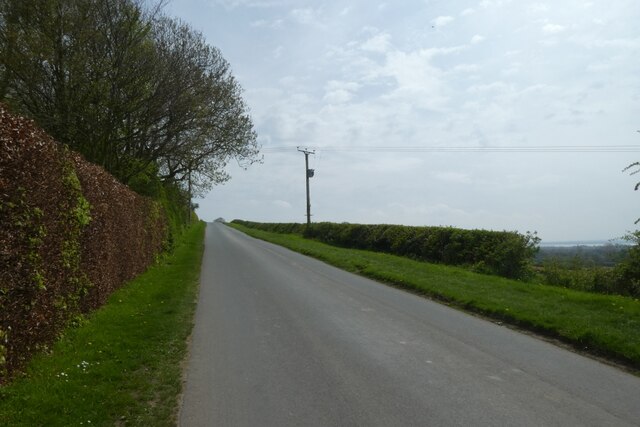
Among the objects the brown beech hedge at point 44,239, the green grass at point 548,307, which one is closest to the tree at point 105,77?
the brown beech hedge at point 44,239

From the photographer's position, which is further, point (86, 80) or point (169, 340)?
point (86, 80)

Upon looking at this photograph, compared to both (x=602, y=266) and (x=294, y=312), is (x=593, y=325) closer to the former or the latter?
(x=294, y=312)

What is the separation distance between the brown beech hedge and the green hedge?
1414 cm

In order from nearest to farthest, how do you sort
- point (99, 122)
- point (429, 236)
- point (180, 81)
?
point (99, 122) < point (180, 81) < point (429, 236)

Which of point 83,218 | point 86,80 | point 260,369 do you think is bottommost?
point 260,369

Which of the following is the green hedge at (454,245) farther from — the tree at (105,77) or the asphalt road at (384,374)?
the tree at (105,77)

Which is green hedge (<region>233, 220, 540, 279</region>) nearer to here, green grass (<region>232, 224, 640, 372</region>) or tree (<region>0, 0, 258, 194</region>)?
green grass (<region>232, 224, 640, 372</region>)

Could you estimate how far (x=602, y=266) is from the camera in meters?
16.7

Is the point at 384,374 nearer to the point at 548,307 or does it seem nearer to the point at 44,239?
the point at 44,239

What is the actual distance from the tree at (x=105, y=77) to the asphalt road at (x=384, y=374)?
9354 mm

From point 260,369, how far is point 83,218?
12.6 feet

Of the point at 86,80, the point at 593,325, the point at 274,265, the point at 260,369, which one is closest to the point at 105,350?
the point at 260,369

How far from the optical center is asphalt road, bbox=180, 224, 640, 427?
16.5 ft

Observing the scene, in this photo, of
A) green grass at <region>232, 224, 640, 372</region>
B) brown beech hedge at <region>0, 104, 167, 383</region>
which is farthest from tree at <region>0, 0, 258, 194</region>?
green grass at <region>232, 224, 640, 372</region>
